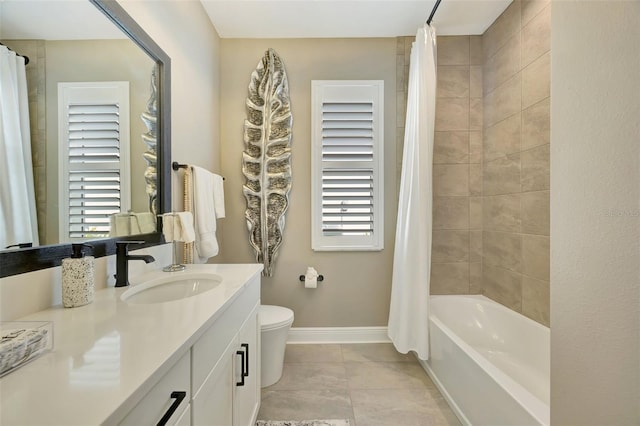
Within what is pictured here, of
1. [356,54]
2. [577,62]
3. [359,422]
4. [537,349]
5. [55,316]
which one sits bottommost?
[359,422]

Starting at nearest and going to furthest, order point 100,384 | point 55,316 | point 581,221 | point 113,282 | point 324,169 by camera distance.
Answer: point 100,384 → point 581,221 → point 55,316 → point 113,282 → point 324,169

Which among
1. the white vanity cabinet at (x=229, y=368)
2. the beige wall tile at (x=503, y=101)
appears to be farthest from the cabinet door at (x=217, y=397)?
the beige wall tile at (x=503, y=101)

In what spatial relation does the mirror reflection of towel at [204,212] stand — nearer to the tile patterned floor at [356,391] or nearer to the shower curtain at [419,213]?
the tile patterned floor at [356,391]

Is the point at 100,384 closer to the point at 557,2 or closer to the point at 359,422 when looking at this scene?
the point at 557,2

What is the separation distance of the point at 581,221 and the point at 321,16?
7.31 ft

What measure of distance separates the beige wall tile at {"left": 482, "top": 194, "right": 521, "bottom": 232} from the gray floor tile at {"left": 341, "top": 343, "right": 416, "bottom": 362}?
122 centimetres

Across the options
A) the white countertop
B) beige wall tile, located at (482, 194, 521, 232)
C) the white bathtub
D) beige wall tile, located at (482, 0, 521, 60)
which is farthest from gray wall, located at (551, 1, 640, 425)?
beige wall tile, located at (482, 0, 521, 60)

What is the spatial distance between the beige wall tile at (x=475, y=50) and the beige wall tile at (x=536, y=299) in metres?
1.80

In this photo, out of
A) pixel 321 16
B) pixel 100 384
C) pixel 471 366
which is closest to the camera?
pixel 100 384

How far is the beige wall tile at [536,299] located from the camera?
1756 millimetres

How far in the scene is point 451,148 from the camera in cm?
237

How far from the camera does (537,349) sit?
178cm

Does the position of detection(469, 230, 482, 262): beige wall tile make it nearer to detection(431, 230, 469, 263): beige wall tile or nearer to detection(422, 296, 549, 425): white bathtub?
detection(431, 230, 469, 263): beige wall tile

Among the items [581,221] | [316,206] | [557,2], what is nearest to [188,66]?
[316,206]
